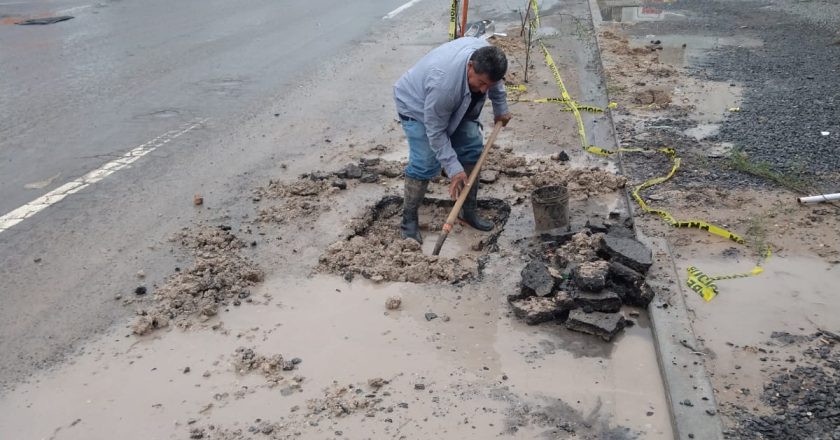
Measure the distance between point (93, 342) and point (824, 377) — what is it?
3933mm

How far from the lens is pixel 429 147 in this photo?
5273mm

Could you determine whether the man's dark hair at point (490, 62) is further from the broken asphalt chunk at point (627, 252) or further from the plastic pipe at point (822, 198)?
the plastic pipe at point (822, 198)

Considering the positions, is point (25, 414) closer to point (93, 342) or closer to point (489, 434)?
point (93, 342)

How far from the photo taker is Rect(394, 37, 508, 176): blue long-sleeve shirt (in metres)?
4.76

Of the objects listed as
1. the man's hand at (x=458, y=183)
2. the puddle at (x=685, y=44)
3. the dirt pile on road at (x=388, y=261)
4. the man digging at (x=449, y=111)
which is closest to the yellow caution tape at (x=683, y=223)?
the man digging at (x=449, y=111)

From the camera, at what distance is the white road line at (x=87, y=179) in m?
5.77

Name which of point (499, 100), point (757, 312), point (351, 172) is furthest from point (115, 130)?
point (757, 312)

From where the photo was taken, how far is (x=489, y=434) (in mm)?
3393

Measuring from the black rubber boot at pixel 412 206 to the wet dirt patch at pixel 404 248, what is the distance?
89 mm

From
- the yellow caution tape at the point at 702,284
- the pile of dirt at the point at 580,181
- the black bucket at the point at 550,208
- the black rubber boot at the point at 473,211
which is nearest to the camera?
the yellow caution tape at the point at 702,284

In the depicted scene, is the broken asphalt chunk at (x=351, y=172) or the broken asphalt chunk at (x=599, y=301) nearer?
the broken asphalt chunk at (x=599, y=301)

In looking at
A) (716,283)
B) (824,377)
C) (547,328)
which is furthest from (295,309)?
(824,377)

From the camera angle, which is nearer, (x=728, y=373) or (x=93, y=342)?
(x=728, y=373)

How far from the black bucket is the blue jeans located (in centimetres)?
62
